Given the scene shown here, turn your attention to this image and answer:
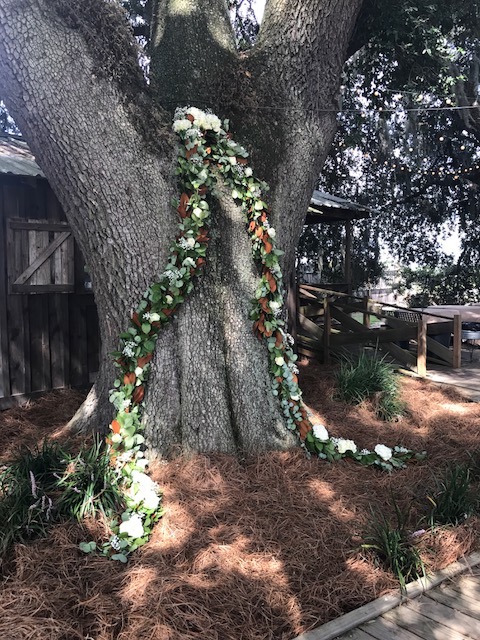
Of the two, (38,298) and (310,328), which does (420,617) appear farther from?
(310,328)

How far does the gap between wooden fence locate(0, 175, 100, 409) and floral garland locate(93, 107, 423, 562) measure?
3.10 metres

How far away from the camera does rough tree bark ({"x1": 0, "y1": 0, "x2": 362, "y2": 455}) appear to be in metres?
3.71

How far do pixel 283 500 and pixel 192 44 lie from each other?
11.7 feet

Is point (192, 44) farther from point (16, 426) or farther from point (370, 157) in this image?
point (370, 157)

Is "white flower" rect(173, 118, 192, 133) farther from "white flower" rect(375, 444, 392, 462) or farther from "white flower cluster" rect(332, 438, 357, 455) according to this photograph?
"white flower" rect(375, 444, 392, 462)

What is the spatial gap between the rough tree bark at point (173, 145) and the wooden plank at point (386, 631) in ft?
5.61

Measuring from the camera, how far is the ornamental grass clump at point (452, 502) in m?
3.42

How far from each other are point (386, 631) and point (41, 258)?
5752 mm

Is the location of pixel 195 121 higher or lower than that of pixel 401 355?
higher

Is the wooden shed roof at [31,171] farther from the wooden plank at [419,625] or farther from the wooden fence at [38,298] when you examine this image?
the wooden plank at [419,625]

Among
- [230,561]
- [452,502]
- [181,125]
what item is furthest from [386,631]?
[181,125]

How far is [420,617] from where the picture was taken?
2.62 meters

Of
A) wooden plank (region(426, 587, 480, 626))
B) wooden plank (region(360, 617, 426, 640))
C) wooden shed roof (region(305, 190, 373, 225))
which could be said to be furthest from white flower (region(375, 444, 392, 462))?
wooden shed roof (region(305, 190, 373, 225))

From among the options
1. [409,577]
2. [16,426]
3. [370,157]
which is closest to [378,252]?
[370,157]
